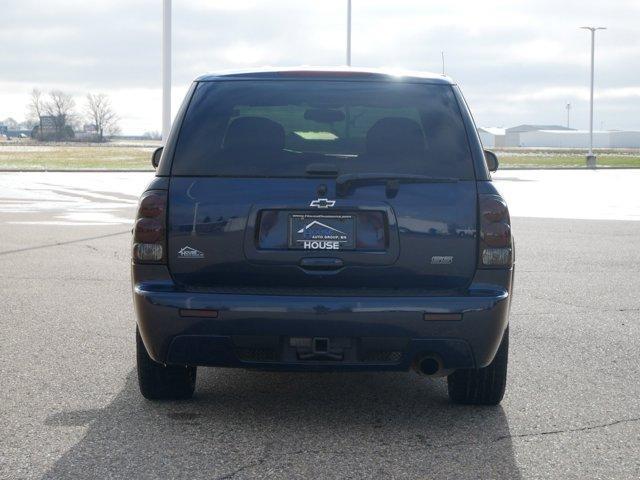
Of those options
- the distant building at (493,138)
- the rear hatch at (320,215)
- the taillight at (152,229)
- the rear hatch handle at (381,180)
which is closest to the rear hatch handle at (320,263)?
the rear hatch at (320,215)

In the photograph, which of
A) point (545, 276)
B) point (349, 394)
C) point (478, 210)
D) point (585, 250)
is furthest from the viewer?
point (585, 250)

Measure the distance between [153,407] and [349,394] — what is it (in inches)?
44.1

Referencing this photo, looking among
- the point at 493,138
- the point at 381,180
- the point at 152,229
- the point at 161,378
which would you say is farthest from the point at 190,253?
the point at 493,138

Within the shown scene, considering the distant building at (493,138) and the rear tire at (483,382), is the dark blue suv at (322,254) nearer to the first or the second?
the rear tire at (483,382)

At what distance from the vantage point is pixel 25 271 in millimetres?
11102

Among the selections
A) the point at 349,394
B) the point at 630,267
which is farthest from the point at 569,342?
the point at 630,267

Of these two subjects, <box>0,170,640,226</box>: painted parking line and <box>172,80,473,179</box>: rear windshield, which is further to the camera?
<box>0,170,640,226</box>: painted parking line

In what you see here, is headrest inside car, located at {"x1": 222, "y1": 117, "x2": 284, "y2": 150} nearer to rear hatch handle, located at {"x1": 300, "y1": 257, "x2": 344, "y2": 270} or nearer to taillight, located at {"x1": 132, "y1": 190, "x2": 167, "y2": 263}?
taillight, located at {"x1": 132, "y1": 190, "x2": 167, "y2": 263}

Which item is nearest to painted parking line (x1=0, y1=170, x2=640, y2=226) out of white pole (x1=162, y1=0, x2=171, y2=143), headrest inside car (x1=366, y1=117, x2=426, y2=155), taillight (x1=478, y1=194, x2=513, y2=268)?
white pole (x1=162, y1=0, x2=171, y2=143)

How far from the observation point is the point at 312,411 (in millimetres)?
5422

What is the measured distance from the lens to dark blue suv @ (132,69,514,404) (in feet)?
15.7

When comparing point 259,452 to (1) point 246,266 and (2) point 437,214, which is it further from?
(2) point 437,214

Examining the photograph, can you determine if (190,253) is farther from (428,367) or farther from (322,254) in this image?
(428,367)

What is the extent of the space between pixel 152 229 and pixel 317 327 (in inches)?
36.4
